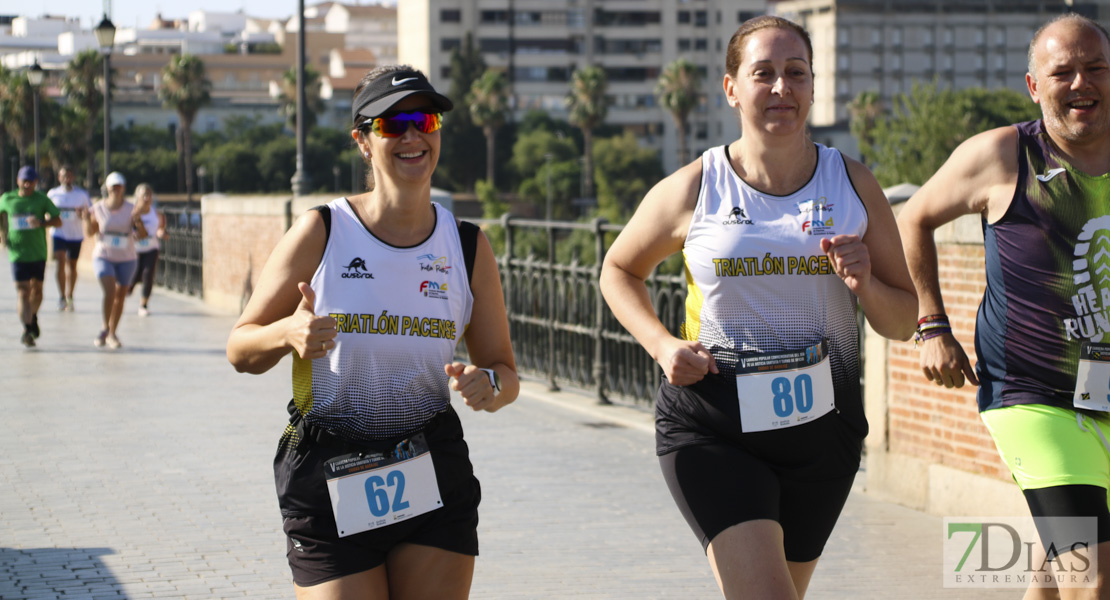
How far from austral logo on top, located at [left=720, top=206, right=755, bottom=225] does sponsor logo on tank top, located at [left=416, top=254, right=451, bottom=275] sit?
77 cm

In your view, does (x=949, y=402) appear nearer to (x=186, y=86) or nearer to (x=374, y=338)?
(x=374, y=338)

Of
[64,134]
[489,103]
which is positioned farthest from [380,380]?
[489,103]

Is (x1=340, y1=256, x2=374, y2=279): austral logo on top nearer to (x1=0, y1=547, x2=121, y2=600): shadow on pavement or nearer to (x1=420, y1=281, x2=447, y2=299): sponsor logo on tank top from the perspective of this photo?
(x1=420, y1=281, x2=447, y2=299): sponsor logo on tank top

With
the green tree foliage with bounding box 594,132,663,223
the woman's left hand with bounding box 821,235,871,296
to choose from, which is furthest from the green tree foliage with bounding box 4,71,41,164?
the woman's left hand with bounding box 821,235,871,296

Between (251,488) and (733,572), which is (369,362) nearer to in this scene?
(733,572)

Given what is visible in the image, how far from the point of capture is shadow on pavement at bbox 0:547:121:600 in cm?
599

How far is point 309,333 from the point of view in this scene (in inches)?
137

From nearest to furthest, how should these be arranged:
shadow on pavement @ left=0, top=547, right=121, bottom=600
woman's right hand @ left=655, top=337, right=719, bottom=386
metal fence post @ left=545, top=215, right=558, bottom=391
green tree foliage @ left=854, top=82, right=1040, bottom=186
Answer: woman's right hand @ left=655, top=337, right=719, bottom=386 → shadow on pavement @ left=0, top=547, right=121, bottom=600 → metal fence post @ left=545, top=215, right=558, bottom=391 → green tree foliage @ left=854, top=82, right=1040, bottom=186

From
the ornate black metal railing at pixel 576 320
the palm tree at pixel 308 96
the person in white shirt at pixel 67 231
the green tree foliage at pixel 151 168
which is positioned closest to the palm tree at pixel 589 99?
the palm tree at pixel 308 96

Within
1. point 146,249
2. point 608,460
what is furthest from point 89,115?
point 608,460

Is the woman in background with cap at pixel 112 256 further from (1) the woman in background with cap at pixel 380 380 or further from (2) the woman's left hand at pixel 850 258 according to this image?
(2) the woman's left hand at pixel 850 258

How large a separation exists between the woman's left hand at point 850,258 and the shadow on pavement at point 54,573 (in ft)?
11.7

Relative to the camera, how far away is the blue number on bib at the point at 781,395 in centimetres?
395

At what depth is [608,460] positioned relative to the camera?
371 inches
